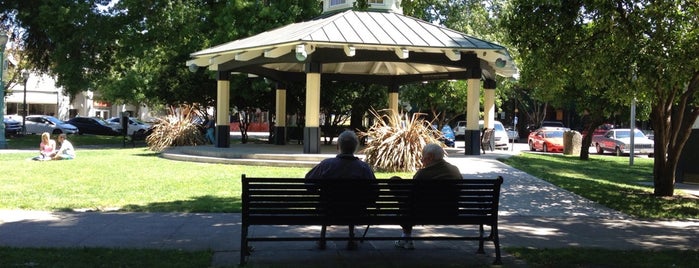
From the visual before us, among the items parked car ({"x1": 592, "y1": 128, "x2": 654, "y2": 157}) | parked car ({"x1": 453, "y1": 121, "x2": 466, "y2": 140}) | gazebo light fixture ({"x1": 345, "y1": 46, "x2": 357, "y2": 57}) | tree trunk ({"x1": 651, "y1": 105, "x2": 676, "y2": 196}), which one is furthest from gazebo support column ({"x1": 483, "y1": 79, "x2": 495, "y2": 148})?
parked car ({"x1": 453, "y1": 121, "x2": 466, "y2": 140})

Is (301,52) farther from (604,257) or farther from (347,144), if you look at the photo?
(604,257)

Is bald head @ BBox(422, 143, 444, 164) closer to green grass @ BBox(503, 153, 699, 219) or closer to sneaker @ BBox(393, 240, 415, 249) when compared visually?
sneaker @ BBox(393, 240, 415, 249)

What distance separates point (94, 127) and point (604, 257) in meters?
40.3

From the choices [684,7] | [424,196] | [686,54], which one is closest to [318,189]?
[424,196]

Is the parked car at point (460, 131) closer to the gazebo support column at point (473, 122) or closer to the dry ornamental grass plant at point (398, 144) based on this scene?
the gazebo support column at point (473, 122)

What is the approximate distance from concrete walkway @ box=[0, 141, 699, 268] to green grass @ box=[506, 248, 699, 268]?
10.5 inches

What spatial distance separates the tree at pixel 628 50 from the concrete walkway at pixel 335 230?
2.36 metres

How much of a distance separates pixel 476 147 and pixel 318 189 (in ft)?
41.4

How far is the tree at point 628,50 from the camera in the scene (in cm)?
983

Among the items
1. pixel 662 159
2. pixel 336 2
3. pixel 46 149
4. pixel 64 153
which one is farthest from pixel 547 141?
pixel 46 149

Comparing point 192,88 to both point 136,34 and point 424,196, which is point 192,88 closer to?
point 136,34

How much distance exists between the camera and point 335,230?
25.4ft

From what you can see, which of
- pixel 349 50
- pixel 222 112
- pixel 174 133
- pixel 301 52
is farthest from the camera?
pixel 174 133

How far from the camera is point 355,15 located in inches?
747
